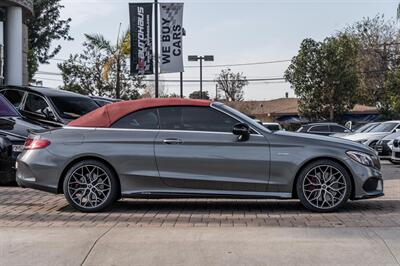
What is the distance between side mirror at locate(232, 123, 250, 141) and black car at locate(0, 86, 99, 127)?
4803 millimetres

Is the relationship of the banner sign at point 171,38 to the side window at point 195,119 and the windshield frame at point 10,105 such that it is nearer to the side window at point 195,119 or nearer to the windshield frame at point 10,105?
the windshield frame at point 10,105

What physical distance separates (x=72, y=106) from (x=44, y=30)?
3286cm

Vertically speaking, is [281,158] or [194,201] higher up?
[281,158]

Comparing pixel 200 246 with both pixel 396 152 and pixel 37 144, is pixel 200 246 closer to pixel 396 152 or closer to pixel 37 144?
pixel 37 144

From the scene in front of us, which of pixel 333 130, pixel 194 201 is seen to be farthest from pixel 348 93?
pixel 194 201

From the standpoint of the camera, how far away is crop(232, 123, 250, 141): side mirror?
26.4ft

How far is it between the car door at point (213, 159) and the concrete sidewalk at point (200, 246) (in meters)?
1.19

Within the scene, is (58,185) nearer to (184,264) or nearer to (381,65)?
(184,264)

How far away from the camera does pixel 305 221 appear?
7.56 m

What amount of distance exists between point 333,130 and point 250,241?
23.9 metres

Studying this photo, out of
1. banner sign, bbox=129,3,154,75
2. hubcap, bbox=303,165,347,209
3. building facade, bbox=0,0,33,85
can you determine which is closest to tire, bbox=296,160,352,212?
hubcap, bbox=303,165,347,209

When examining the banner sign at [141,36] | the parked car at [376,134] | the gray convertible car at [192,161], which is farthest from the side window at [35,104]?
the parked car at [376,134]

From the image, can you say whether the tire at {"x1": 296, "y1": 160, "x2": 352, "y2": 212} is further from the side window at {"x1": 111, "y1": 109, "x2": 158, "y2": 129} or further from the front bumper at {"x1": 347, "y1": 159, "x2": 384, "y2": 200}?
the side window at {"x1": 111, "y1": 109, "x2": 158, "y2": 129}

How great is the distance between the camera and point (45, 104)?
12.2 m
